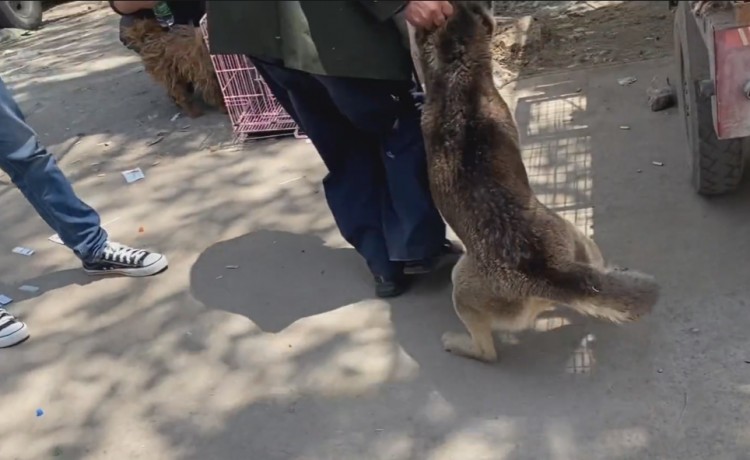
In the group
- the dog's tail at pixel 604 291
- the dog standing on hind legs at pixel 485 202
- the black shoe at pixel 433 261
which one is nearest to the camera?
the dog's tail at pixel 604 291

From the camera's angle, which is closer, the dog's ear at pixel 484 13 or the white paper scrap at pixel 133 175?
the dog's ear at pixel 484 13

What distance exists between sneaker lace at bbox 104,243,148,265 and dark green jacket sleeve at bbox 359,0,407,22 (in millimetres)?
2052

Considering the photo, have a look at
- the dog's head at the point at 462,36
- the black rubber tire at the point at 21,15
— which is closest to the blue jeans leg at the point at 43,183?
the dog's head at the point at 462,36

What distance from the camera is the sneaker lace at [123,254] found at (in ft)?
14.5

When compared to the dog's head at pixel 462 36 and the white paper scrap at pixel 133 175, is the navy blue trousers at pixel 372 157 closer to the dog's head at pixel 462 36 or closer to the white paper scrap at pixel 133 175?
the dog's head at pixel 462 36

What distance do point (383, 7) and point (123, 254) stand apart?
7.07ft

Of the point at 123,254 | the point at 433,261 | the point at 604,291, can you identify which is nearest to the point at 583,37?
the point at 433,261

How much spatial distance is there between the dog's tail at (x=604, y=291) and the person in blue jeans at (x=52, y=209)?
233cm

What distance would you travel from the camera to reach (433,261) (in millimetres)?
3918

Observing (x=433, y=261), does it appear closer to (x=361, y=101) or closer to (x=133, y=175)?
(x=361, y=101)

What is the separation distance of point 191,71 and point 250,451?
381 centimetres

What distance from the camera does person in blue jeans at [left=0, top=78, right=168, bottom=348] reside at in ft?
13.2

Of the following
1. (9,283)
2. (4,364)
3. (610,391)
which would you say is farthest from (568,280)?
(9,283)

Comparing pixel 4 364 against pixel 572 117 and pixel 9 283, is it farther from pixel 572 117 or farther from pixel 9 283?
pixel 572 117
